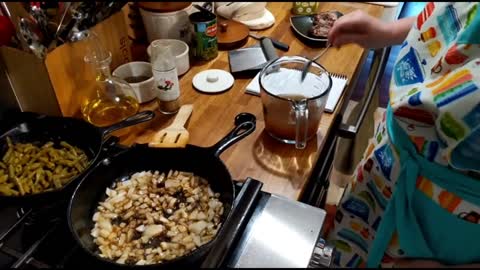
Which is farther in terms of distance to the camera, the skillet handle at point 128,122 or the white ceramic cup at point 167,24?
the white ceramic cup at point 167,24

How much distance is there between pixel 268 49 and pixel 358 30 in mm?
255

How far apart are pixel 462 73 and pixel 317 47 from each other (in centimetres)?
49

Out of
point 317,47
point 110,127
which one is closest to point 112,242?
point 110,127

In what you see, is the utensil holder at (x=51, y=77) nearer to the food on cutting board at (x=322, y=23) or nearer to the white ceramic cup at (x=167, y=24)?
the white ceramic cup at (x=167, y=24)

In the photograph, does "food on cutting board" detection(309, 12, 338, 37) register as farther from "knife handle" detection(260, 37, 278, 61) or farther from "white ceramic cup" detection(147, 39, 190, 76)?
"white ceramic cup" detection(147, 39, 190, 76)

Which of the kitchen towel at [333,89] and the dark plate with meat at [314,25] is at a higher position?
the dark plate with meat at [314,25]

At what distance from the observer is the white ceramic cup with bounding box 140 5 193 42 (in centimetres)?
98

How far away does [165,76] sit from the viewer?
801mm

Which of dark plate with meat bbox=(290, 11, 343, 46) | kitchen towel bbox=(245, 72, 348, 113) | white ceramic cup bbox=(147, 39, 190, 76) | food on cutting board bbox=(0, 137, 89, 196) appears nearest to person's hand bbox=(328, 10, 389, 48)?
kitchen towel bbox=(245, 72, 348, 113)

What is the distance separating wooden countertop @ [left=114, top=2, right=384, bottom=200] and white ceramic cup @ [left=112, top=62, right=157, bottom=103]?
0.02m

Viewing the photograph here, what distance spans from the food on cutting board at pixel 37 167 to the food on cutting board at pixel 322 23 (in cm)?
72

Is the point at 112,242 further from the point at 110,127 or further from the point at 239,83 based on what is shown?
the point at 239,83

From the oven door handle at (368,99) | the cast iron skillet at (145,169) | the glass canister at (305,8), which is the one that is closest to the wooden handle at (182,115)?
the cast iron skillet at (145,169)

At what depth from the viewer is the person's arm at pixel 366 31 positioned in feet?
2.81
